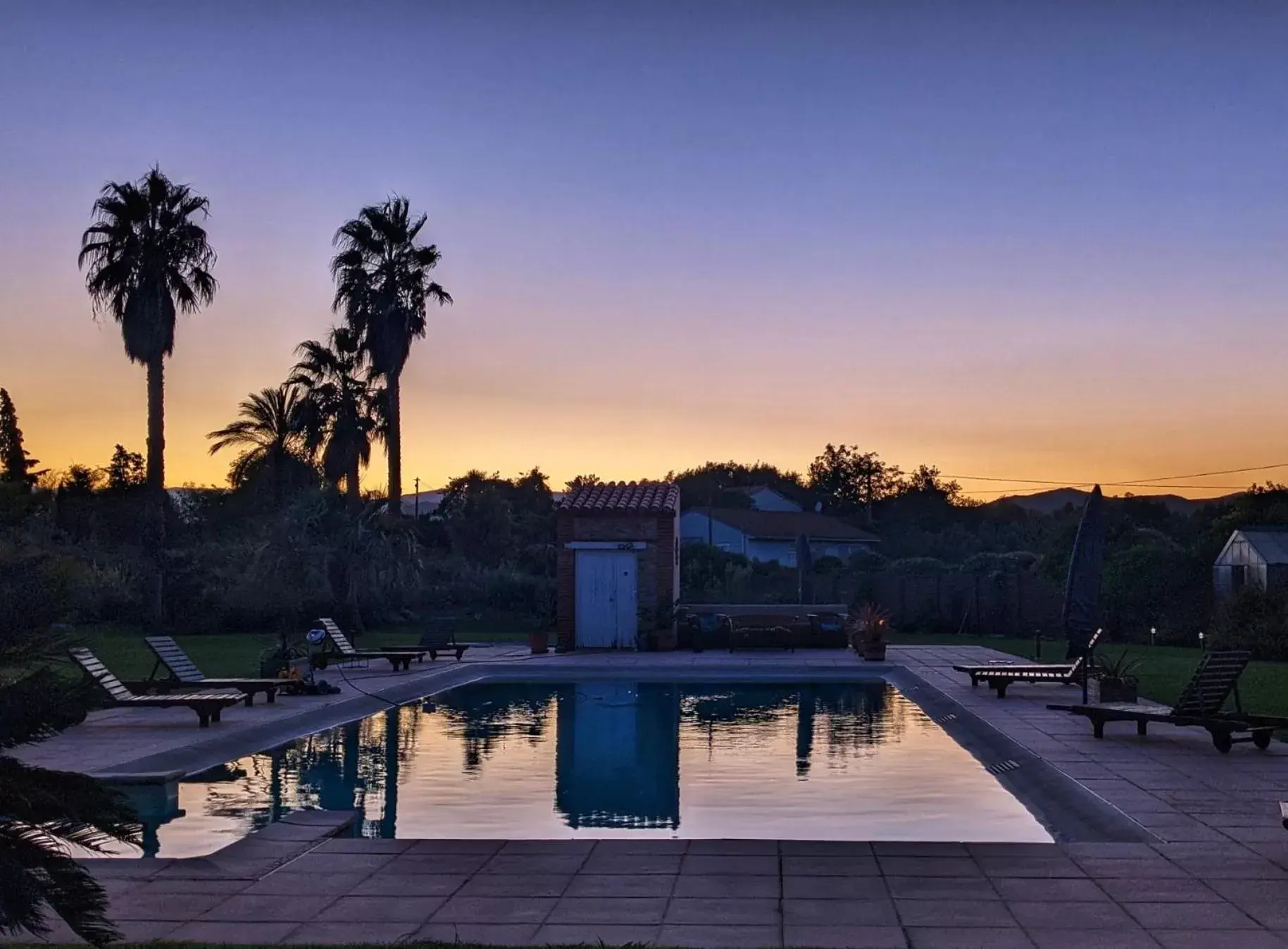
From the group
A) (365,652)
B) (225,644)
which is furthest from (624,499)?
(225,644)

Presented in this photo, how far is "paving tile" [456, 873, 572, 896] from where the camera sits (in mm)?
6805

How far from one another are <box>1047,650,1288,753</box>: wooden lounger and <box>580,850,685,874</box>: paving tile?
6418mm

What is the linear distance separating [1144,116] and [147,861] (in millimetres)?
13943

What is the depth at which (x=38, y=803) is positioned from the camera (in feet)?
12.9

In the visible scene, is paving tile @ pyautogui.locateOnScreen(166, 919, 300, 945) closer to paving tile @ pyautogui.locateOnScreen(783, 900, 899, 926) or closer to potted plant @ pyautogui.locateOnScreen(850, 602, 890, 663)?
paving tile @ pyautogui.locateOnScreen(783, 900, 899, 926)

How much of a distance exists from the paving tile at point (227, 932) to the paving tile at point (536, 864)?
1.42m

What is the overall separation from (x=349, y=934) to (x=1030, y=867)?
11.8 ft

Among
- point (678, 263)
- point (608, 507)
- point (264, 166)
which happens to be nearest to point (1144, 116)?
point (678, 263)

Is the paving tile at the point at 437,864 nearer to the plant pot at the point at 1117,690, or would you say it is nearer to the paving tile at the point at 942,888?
the paving tile at the point at 942,888

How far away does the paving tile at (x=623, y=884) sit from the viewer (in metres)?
6.76

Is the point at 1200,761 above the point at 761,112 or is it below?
below

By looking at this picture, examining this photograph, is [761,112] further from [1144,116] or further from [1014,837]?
[1014,837]

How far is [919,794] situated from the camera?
11.5 metres

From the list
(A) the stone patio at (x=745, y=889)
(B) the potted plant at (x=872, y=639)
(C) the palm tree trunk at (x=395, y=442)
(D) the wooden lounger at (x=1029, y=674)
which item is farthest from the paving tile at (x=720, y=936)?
(C) the palm tree trunk at (x=395, y=442)
